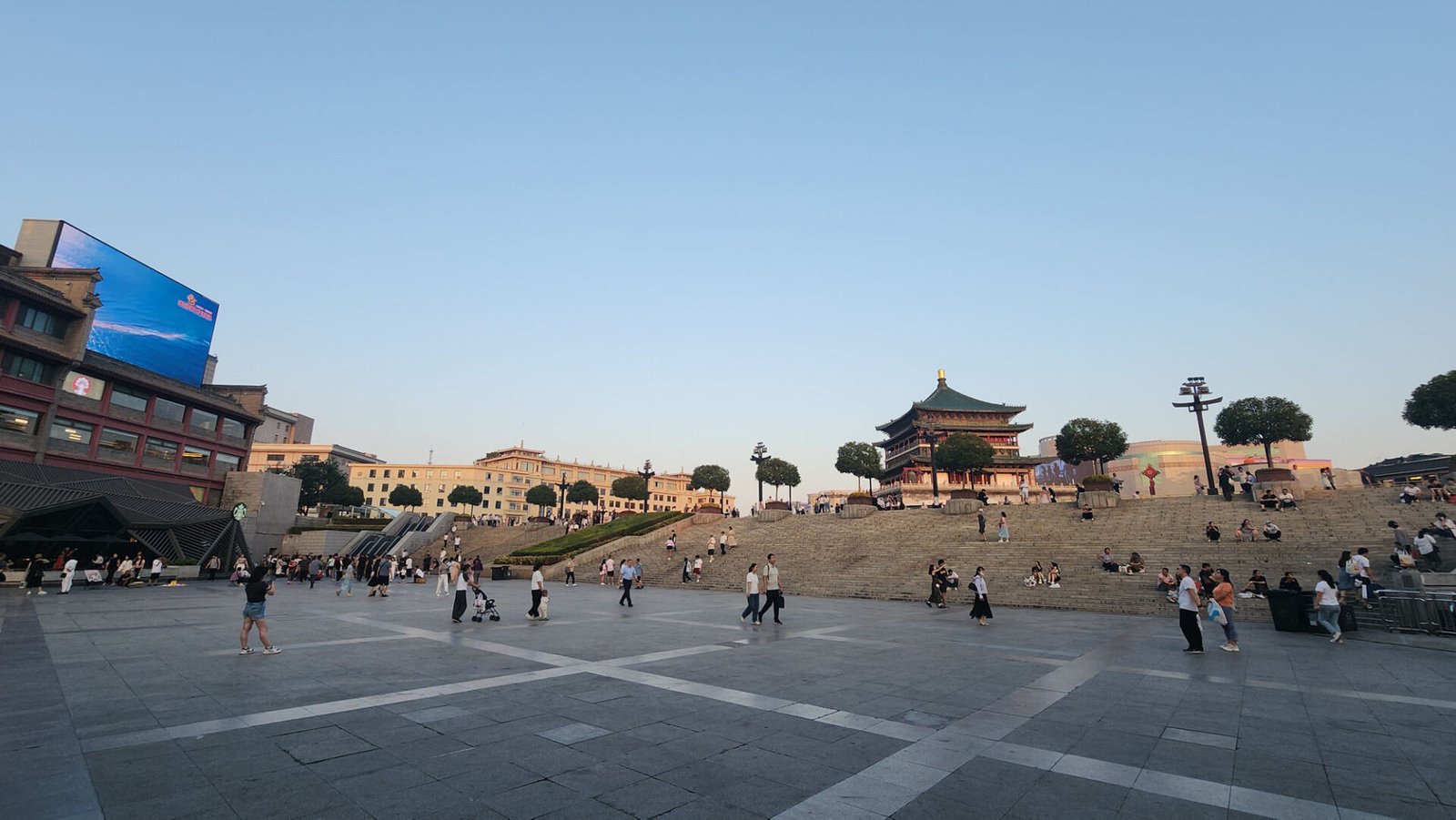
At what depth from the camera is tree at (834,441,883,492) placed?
68.3m

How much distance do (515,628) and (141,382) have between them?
41397 mm

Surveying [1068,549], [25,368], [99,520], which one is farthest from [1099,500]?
[25,368]

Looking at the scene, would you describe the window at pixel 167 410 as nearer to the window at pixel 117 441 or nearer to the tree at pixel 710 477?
the window at pixel 117 441

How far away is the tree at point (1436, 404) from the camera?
126ft

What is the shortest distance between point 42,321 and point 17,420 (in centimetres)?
541

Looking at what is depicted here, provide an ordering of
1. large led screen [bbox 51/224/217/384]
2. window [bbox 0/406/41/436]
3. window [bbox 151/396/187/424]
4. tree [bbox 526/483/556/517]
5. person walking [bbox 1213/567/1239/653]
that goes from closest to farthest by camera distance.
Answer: person walking [bbox 1213/567/1239/653]
window [bbox 0/406/41/436]
large led screen [bbox 51/224/217/384]
window [bbox 151/396/187/424]
tree [bbox 526/483/556/517]

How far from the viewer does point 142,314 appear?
1591 inches

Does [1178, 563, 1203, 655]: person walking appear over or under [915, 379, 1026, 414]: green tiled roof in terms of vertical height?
under

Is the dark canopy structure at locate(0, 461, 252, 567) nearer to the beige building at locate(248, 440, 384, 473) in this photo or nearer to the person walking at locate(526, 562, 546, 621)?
the person walking at locate(526, 562, 546, 621)

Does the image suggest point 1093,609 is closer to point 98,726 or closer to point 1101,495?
point 1101,495

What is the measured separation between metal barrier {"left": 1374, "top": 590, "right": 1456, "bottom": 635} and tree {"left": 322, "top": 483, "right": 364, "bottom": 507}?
80451mm

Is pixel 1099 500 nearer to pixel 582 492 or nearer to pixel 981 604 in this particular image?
pixel 981 604

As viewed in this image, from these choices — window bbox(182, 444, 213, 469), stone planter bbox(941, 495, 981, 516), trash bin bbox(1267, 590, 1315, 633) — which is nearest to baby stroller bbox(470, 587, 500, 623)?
trash bin bbox(1267, 590, 1315, 633)

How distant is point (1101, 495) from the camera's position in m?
31.3
